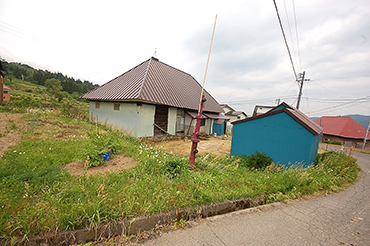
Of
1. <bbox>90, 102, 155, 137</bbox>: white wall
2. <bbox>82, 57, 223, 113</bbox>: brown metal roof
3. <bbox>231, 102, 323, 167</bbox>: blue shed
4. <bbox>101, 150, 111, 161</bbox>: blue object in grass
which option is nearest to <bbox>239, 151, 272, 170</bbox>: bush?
<bbox>231, 102, 323, 167</bbox>: blue shed

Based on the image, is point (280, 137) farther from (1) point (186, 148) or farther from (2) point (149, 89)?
(2) point (149, 89)

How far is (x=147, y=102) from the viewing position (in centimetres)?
1025

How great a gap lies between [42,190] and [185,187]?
2.71 meters

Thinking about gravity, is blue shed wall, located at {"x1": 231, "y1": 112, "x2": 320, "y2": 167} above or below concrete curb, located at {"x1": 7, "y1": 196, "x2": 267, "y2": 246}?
above

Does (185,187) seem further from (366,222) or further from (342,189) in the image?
(342,189)

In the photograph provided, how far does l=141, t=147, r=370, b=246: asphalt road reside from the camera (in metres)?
2.53

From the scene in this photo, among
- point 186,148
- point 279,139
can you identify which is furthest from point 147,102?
point 279,139

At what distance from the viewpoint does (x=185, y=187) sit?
3.51 m

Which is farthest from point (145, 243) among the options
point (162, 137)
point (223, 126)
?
point (223, 126)

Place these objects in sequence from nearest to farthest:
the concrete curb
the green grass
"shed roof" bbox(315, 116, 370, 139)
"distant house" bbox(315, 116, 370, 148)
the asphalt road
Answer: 1. the concrete curb
2. the green grass
3. the asphalt road
4. "distant house" bbox(315, 116, 370, 148)
5. "shed roof" bbox(315, 116, 370, 139)

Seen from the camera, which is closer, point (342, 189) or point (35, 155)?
point (35, 155)

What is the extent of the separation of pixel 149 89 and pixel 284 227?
1021 cm

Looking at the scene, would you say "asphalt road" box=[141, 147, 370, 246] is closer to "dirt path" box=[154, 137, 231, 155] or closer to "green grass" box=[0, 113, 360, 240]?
"green grass" box=[0, 113, 360, 240]

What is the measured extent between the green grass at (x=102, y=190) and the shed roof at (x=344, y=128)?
118ft
